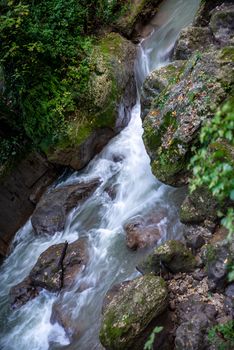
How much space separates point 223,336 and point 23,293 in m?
4.30

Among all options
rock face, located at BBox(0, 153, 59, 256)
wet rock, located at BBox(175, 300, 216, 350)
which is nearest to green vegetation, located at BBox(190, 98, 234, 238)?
wet rock, located at BBox(175, 300, 216, 350)

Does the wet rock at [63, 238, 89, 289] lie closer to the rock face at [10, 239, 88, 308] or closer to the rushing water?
the rock face at [10, 239, 88, 308]

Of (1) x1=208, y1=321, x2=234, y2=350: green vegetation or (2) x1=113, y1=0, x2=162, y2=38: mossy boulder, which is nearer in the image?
(1) x1=208, y1=321, x2=234, y2=350: green vegetation

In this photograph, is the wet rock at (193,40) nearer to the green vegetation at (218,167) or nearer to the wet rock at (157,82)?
the wet rock at (157,82)

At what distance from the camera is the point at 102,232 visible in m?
7.75

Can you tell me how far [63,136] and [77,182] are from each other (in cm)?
112

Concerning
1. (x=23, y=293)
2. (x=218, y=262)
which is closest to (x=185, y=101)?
(x=218, y=262)

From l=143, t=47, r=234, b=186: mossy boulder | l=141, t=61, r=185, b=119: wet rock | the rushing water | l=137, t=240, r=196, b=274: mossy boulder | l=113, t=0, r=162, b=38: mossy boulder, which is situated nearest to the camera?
l=137, t=240, r=196, b=274: mossy boulder

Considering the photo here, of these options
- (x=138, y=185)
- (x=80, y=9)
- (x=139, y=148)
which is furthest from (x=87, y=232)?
(x=80, y=9)

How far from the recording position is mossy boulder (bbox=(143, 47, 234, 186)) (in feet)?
20.2

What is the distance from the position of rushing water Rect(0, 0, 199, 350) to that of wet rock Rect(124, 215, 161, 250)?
127 mm

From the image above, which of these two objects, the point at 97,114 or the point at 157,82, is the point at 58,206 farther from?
the point at 157,82

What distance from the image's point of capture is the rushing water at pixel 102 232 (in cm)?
654

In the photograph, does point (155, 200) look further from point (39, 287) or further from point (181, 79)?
point (39, 287)
